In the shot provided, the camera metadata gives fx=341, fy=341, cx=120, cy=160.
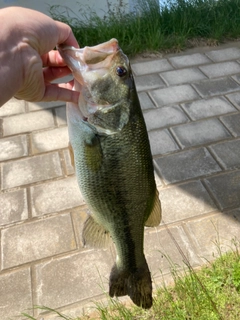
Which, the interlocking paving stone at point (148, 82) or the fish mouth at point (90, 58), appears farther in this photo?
the interlocking paving stone at point (148, 82)

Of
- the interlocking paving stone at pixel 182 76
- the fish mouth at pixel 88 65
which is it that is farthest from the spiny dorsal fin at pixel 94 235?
the interlocking paving stone at pixel 182 76

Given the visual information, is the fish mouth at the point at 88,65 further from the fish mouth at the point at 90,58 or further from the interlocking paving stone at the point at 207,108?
the interlocking paving stone at the point at 207,108

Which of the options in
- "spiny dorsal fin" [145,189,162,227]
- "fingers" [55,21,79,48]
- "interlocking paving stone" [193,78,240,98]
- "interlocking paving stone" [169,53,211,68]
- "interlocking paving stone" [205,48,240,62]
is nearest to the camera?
"fingers" [55,21,79,48]

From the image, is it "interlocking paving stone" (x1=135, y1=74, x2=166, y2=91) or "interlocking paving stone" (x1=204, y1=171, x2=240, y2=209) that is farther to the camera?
"interlocking paving stone" (x1=135, y1=74, x2=166, y2=91)

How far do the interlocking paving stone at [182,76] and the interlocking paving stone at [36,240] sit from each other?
8.52ft

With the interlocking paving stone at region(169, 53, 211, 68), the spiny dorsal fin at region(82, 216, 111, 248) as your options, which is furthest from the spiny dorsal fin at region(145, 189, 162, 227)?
the interlocking paving stone at region(169, 53, 211, 68)

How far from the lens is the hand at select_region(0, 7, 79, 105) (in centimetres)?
129

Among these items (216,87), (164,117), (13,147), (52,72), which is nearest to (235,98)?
(216,87)

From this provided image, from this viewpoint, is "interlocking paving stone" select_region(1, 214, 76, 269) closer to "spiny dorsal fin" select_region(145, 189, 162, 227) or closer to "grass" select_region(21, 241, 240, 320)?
"grass" select_region(21, 241, 240, 320)

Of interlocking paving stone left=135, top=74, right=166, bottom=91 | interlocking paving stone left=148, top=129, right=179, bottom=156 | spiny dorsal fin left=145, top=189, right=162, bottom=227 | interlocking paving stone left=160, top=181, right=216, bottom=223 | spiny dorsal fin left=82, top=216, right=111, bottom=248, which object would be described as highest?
spiny dorsal fin left=145, top=189, right=162, bottom=227

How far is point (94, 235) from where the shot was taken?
1579 mm

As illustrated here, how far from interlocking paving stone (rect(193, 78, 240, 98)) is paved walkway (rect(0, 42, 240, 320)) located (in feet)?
Answer: 0.04

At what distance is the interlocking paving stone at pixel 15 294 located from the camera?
227 cm

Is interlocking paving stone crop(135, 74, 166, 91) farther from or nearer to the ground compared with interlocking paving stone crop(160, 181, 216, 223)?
farther from the ground
